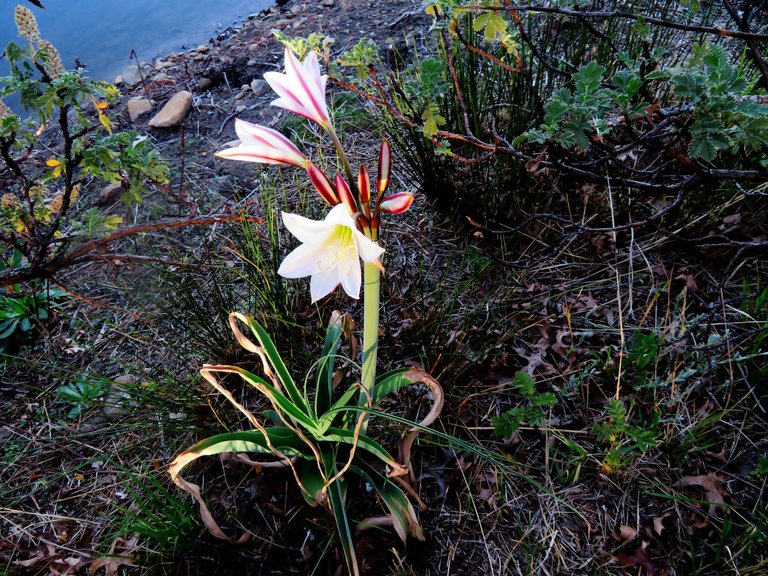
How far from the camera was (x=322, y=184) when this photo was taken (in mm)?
1124

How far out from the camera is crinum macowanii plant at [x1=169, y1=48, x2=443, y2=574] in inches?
45.3

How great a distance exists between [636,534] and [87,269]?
261cm

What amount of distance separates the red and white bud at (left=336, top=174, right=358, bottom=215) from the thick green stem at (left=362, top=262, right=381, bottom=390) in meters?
0.19

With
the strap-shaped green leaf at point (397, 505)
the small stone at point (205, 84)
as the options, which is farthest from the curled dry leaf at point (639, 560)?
the small stone at point (205, 84)

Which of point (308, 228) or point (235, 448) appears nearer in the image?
point (308, 228)

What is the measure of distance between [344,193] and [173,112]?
2.81 m

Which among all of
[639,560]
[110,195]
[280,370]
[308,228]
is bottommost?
[639,560]

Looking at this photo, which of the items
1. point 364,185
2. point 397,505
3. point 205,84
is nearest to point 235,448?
point 397,505

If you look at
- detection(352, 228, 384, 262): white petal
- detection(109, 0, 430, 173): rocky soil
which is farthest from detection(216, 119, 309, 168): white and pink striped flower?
detection(109, 0, 430, 173): rocky soil

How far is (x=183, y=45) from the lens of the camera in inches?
209

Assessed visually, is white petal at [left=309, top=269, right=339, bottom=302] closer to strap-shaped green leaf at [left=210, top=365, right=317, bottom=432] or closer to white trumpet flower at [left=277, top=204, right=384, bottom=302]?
white trumpet flower at [left=277, top=204, right=384, bottom=302]

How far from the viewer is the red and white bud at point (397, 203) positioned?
1.13 metres

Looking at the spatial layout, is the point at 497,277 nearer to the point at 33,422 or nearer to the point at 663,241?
the point at 663,241

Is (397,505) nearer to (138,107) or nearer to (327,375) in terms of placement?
(327,375)
